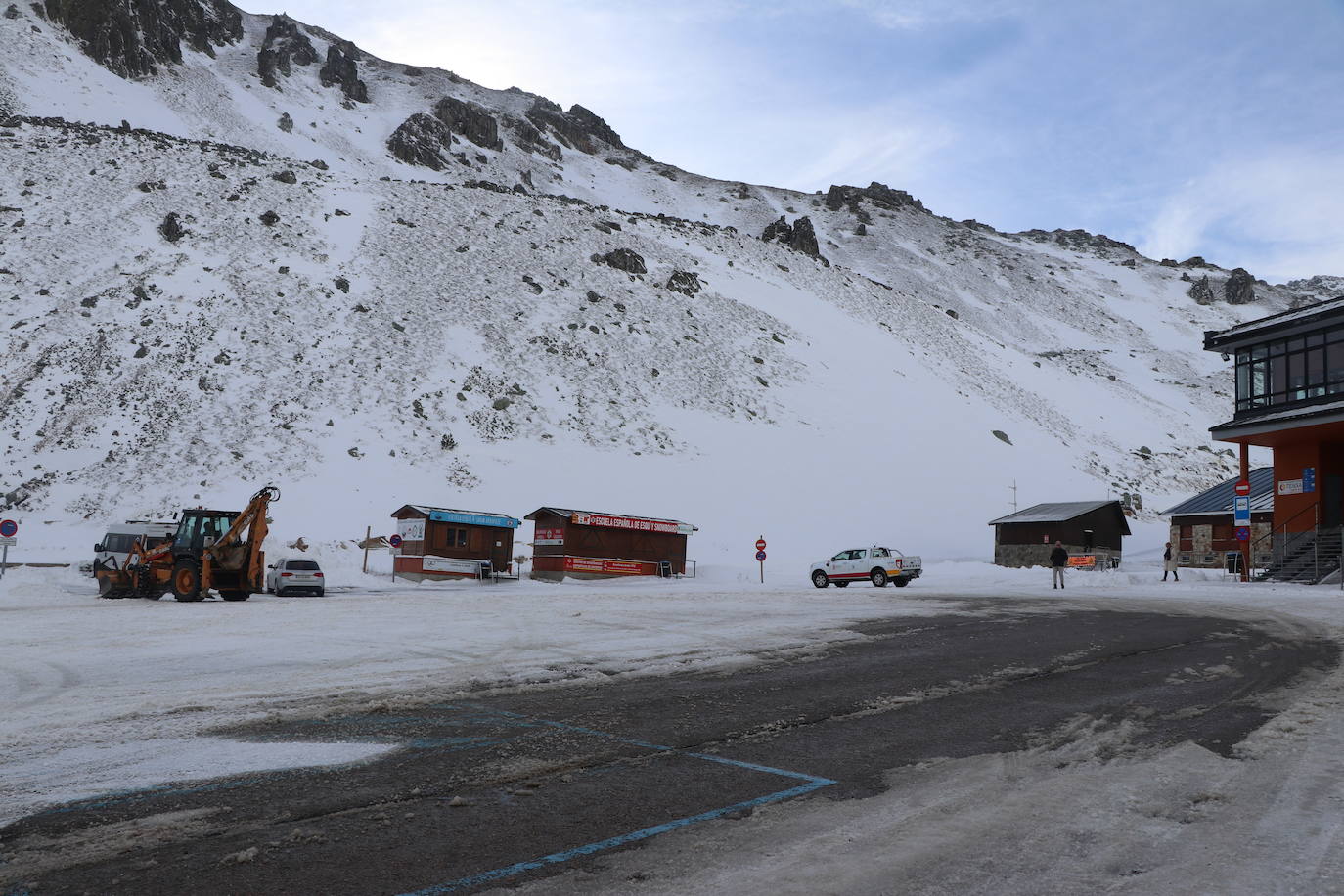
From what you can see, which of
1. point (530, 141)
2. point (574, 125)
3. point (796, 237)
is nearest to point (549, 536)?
point (796, 237)

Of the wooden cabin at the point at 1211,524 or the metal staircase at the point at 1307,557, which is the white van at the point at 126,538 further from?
the wooden cabin at the point at 1211,524

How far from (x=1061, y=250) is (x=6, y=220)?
15345 centimetres

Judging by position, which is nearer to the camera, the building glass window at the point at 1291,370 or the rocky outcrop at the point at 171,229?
the building glass window at the point at 1291,370

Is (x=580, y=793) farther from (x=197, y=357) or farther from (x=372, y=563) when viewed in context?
(x=197, y=357)

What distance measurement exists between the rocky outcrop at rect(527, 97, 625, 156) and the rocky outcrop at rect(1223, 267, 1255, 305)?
101 meters

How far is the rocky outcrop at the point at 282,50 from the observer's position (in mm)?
112375

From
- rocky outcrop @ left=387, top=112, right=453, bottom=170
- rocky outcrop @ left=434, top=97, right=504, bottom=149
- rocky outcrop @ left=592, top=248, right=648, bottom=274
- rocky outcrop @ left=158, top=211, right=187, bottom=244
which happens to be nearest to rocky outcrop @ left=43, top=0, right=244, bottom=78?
rocky outcrop @ left=387, top=112, right=453, bottom=170

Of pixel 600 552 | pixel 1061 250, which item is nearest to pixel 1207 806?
pixel 600 552

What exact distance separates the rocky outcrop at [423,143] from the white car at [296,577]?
83.9 m

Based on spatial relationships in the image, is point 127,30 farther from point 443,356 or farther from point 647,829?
point 647,829

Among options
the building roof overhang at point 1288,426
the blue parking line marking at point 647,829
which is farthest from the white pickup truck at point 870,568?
the blue parking line marking at point 647,829

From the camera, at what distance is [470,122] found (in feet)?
396

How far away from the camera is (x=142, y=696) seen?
8.93 m

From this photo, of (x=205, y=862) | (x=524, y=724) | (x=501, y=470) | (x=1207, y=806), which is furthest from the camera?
(x=501, y=470)
